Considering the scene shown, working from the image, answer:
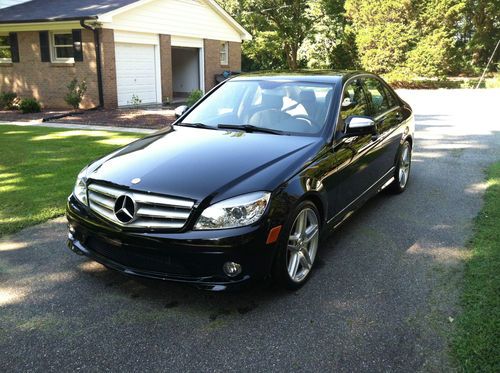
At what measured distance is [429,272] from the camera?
4027mm

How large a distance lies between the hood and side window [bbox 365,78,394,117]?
5.59 feet

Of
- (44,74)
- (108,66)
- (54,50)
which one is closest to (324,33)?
(108,66)

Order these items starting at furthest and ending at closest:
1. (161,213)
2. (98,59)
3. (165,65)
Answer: (165,65) → (98,59) → (161,213)

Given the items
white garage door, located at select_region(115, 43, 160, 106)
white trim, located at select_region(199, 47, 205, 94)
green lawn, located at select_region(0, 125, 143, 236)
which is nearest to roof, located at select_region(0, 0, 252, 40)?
white garage door, located at select_region(115, 43, 160, 106)

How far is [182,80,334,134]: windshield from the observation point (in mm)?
4449

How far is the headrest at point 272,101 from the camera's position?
4684 millimetres

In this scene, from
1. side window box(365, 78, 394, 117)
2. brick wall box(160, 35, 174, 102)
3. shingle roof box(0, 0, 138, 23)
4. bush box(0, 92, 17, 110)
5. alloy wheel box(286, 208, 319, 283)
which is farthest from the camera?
brick wall box(160, 35, 174, 102)

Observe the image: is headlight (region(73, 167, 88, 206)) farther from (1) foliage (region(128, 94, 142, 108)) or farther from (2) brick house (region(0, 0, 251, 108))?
(1) foliage (region(128, 94, 142, 108))

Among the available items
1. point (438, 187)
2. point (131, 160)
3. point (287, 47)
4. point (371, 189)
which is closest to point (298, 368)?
point (131, 160)

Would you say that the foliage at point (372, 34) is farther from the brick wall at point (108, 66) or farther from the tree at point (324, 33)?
the brick wall at point (108, 66)

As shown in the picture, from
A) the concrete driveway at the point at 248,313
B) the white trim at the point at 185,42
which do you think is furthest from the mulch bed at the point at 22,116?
the concrete driveway at the point at 248,313

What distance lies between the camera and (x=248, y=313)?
11.1 ft

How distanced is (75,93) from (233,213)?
47.6 feet

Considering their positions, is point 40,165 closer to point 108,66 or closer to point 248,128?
point 248,128
